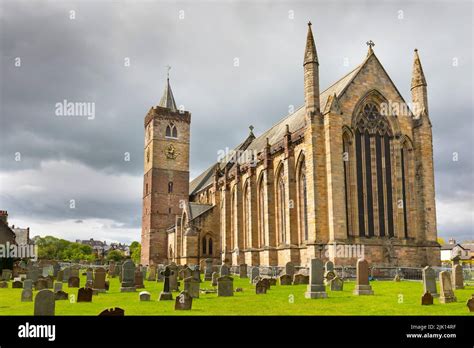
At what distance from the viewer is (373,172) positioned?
97.9 ft

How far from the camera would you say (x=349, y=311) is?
12.7 meters

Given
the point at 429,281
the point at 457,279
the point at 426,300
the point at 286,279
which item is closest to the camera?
the point at 426,300

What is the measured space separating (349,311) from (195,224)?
35.1 meters

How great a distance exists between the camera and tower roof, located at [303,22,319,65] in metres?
29.1

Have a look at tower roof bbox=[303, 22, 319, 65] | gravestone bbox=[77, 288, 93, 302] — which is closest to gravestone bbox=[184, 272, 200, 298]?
gravestone bbox=[77, 288, 93, 302]

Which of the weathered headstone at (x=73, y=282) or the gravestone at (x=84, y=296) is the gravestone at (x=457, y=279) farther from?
the weathered headstone at (x=73, y=282)

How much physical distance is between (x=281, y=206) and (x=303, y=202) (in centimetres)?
351

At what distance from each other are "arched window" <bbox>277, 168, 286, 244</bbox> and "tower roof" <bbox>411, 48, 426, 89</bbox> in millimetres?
11795

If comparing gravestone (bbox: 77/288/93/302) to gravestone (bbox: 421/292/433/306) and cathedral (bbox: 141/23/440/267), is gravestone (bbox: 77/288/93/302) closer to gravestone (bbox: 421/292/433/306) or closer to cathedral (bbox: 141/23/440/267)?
gravestone (bbox: 421/292/433/306)

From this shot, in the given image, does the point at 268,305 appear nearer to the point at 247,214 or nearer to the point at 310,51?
the point at 310,51

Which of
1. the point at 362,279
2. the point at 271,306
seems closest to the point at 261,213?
the point at 362,279

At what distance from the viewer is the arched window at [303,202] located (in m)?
30.8

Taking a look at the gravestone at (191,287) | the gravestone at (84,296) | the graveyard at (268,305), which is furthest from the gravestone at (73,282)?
the gravestone at (191,287)
